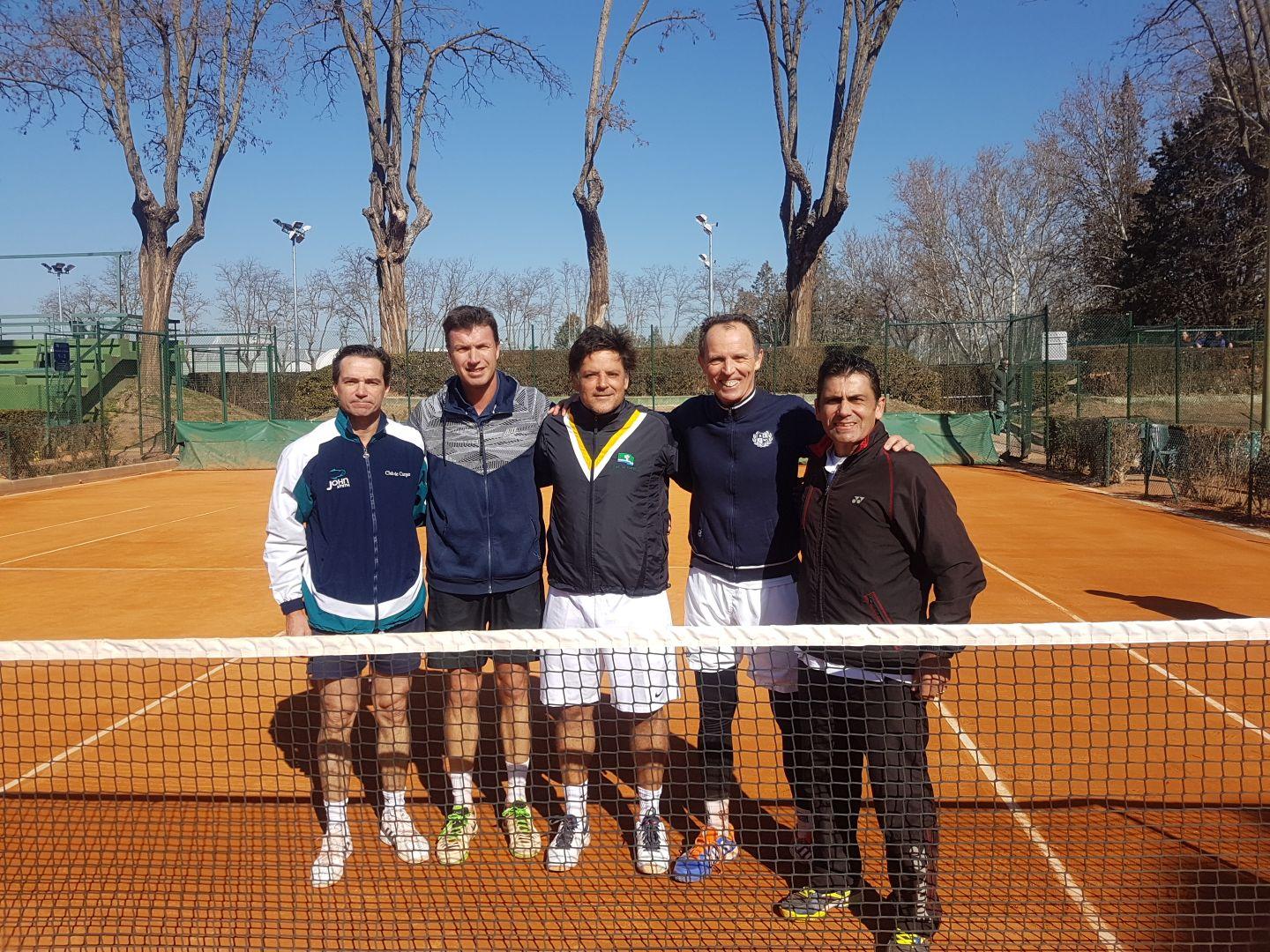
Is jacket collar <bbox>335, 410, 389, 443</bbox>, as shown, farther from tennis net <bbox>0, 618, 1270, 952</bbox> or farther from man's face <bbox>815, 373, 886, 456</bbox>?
man's face <bbox>815, 373, 886, 456</bbox>

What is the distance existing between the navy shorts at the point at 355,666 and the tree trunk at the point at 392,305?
26.7 m

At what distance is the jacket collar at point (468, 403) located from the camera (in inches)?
153

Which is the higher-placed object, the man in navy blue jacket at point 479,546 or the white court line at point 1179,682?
the man in navy blue jacket at point 479,546

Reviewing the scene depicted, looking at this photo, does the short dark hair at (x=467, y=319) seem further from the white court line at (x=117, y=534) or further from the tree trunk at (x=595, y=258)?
the tree trunk at (x=595, y=258)

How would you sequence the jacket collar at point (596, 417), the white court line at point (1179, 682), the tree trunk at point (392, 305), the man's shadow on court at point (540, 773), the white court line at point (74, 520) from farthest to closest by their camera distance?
the tree trunk at point (392, 305) < the white court line at point (74, 520) < the white court line at point (1179, 682) < the man's shadow on court at point (540, 773) < the jacket collar at point (596, 417)

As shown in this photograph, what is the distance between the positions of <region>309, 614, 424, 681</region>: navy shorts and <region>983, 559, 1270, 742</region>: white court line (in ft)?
9.05

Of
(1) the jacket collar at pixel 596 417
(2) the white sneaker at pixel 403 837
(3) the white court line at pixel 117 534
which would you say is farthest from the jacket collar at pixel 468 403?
(3) the white court line at pixel 117 534

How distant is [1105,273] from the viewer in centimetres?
3947

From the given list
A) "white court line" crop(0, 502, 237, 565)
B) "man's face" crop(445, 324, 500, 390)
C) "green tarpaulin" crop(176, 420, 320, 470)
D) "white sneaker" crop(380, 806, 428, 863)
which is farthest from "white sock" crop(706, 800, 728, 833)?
"green tarpaulin" crop(176, 420, 320, 470)

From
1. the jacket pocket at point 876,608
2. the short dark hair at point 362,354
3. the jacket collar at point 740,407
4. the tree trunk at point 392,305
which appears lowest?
the jacket pocket at point 876,608

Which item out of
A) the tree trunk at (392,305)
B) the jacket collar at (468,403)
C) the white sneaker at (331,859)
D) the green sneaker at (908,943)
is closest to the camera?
the green sneaker at (908,943)

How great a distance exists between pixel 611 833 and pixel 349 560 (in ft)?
5.32

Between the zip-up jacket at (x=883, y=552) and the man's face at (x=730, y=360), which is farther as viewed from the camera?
the man's face at (x=730, y=360)

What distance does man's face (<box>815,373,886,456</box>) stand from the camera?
3301mm
